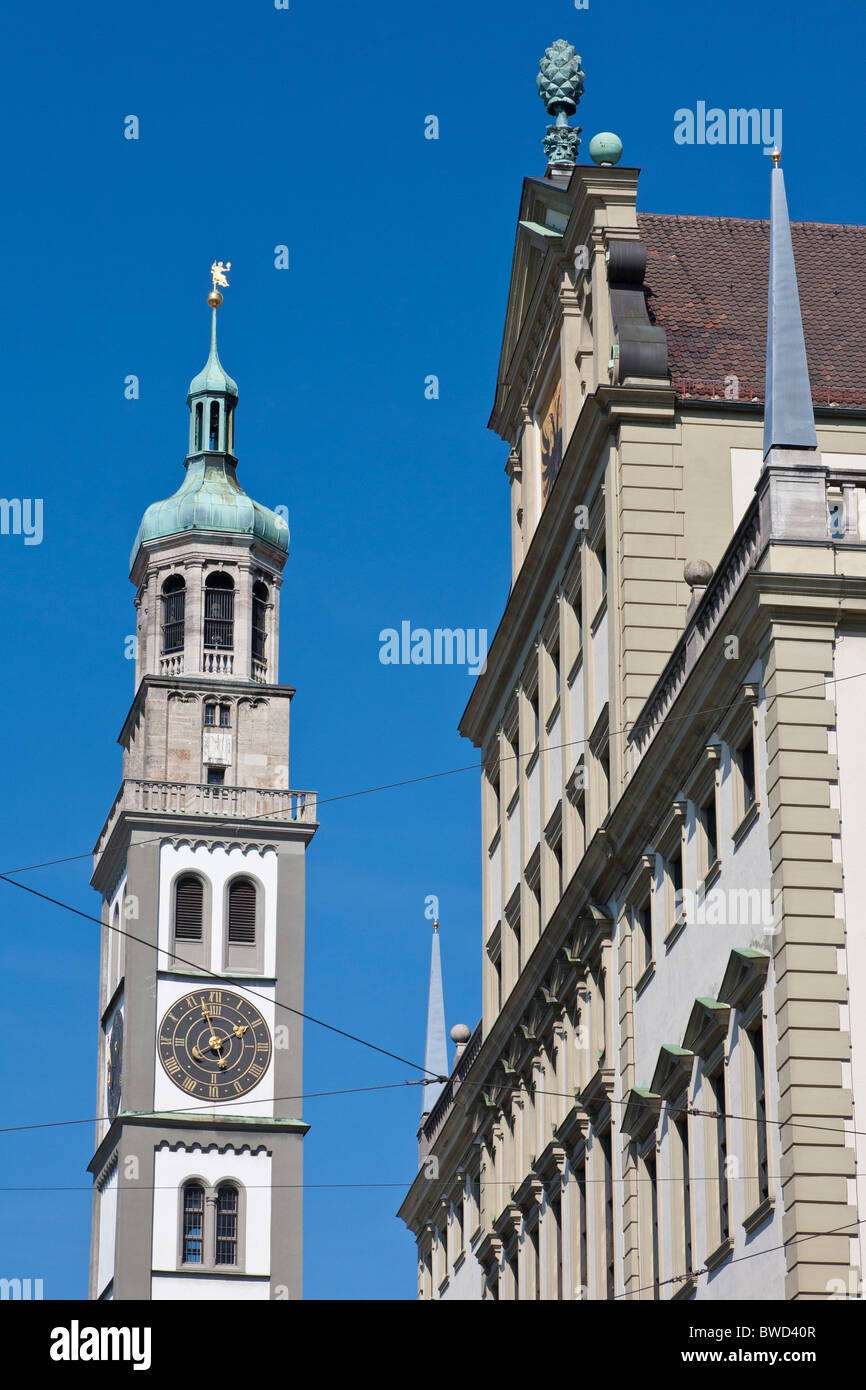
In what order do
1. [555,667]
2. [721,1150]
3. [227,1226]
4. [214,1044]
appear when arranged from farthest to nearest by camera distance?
1. [214,1044]
2. [227,1226]
3. [555,667]
4. [721,1150]

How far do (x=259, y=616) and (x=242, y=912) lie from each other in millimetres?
13173

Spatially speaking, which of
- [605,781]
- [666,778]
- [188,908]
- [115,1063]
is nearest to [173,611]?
[188,908]

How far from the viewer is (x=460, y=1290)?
52.1m

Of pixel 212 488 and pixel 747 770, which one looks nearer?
pixel 747 770

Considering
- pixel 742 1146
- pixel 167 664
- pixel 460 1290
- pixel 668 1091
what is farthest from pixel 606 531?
pixel 167 664

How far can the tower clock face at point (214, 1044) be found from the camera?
92500 mm

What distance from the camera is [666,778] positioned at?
3478 cm

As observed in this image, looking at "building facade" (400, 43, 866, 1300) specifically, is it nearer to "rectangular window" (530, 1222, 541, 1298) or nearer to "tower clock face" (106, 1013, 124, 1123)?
"rectangular window" (530, 1222, 541, 1298)

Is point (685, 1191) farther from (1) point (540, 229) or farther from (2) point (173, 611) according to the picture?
(2) point (173, 611)

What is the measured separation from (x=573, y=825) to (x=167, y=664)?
206 ft

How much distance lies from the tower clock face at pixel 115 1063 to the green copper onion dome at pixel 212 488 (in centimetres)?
1911

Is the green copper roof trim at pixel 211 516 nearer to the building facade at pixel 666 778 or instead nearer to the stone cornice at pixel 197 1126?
the stone cornice at pixel 197 1126

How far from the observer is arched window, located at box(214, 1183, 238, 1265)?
9056cm

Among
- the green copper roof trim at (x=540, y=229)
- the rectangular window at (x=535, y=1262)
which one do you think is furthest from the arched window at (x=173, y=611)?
the rectangular window at (x=535, y=1262)
